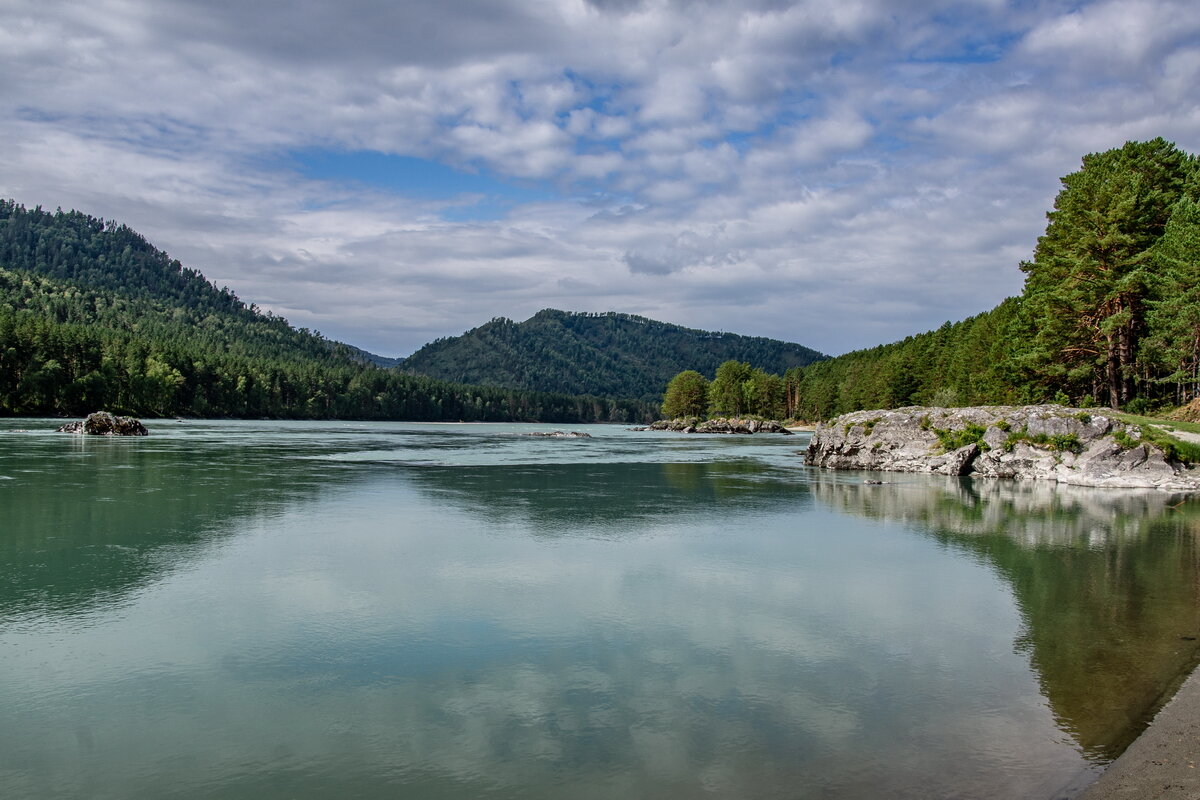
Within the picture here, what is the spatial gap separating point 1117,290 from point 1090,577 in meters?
38.5

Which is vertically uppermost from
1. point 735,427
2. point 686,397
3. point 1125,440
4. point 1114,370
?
point 686,397

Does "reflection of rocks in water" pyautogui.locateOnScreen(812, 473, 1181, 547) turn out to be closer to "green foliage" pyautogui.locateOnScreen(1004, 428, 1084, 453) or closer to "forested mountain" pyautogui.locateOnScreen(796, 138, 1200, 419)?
"green foliage" pyautogui.locateOnScreen(1004, 428, 1084, 453)

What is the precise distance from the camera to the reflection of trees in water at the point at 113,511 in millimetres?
16811

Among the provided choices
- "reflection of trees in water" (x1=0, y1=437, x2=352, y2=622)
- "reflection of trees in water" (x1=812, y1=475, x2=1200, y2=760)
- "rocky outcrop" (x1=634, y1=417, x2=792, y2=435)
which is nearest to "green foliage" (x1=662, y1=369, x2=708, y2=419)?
"rocky outcrop" (x1=634, y1=417, x2=792, y2=435)

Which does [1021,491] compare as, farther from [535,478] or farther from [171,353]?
[171,353]

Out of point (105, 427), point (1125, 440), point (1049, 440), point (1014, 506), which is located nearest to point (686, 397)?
point (105, 427)

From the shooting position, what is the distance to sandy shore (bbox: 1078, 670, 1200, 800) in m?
7.71

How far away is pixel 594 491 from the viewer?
38.4 m

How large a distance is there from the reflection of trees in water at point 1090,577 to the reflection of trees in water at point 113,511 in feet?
57.2

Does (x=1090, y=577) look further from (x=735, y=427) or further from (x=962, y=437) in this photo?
(x=735, y=427)

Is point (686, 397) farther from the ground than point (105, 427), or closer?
farther from the ground

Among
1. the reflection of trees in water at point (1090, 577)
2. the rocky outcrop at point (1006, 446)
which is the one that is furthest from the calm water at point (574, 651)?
the rocky outcrop at point (1006, 446)

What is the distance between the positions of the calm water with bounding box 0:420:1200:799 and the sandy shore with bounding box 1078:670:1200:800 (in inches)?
11.8

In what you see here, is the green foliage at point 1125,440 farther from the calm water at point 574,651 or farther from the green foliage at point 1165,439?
the calm water at point 574,651
